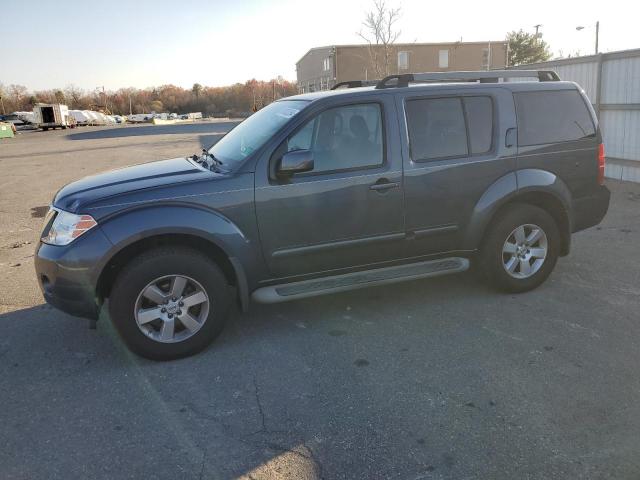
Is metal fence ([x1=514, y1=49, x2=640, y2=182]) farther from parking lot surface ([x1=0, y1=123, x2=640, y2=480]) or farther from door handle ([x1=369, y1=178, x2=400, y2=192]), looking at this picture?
door handle ([x1=369, y1=178, x2=400, y2=192])

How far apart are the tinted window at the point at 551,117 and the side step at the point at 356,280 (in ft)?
4.30

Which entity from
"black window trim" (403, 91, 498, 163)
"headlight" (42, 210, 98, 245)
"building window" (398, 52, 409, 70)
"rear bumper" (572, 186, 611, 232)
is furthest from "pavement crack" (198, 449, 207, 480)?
"building window" (398, 52, 409, 70)

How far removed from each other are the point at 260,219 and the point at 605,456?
2.59m

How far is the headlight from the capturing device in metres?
3.64

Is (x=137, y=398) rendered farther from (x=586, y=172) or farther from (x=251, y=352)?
(x=586, y=172)

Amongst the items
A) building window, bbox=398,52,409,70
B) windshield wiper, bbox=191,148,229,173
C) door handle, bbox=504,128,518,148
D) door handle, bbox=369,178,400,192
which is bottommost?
door handle, bbox=369,178,400,192

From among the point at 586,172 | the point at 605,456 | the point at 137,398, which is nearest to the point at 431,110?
the point at 586,172

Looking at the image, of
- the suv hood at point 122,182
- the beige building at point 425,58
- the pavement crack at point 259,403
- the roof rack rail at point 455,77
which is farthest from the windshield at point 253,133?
the beige building at point 425,58

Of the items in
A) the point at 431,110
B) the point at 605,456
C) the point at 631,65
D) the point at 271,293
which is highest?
the point at 631,65

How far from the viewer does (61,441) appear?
116 inches

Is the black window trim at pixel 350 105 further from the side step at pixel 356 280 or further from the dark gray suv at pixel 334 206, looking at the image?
the side step at pixel 356 280

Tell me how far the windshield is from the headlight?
1097 millimetres

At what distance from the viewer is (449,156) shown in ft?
14.7

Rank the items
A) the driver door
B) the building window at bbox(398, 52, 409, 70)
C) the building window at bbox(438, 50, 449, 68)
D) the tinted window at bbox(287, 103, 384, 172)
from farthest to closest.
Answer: the building window at bbox(438, 50, 449, 68) → the building window at bbox(398, 52, 409, 70) → the tinted window at bbox(287, 103, 384, 172) → the driver door
